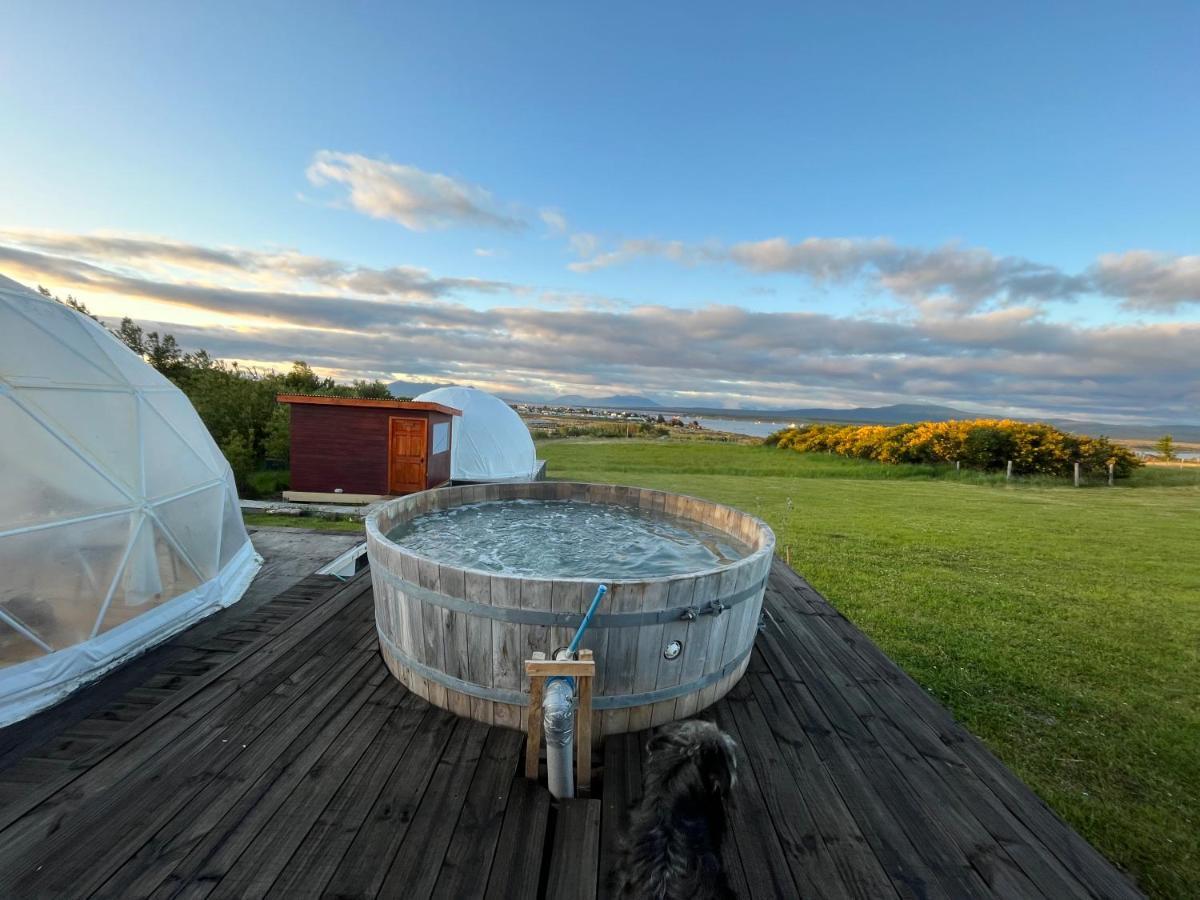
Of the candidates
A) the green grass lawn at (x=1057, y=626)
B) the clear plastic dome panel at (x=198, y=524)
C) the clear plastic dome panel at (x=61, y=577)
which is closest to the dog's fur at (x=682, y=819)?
the green grass lawn at (x=1057, y=626)

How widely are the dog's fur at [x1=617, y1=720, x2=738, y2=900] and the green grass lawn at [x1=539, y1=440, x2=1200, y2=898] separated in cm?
265

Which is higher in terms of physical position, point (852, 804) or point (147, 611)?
point (852, 804)

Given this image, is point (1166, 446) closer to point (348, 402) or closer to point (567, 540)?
point (567, 540)

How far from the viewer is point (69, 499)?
433 centimetres

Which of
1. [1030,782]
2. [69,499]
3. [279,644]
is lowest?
[1030,782]

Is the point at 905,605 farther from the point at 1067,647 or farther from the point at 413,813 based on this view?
the point at 413,813

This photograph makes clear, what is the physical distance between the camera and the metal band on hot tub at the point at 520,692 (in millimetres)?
2701

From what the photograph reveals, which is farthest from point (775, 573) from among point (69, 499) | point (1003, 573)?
point (69, 499)

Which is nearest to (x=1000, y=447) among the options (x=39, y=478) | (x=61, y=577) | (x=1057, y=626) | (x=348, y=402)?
(x=1057, y=626)

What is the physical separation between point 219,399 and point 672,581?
16.9 m

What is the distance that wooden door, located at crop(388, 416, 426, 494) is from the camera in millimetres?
12359

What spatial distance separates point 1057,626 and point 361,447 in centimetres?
1357

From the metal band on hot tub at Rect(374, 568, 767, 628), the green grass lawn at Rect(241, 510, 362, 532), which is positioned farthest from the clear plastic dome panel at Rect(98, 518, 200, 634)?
the green grass lawn at Rect(241, 510, 362, 532)

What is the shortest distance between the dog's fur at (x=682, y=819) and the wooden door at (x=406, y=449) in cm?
1118
